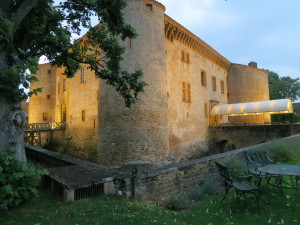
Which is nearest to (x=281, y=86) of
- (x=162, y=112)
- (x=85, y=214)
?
(x=162, y=112)

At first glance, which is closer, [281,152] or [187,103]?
[281,152]

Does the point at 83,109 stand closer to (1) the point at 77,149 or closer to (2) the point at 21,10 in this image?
(1) the point at 77,149

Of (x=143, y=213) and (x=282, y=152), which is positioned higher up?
(x=282, y=152)

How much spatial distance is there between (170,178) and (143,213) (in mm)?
1937

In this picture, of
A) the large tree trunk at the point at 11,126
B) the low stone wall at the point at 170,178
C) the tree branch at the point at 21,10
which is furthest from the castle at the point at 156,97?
the tree branch at the point at 21,10

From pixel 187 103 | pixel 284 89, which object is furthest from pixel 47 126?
pixel 284 89

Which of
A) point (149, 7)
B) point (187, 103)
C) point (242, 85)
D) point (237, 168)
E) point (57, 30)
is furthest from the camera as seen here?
point (242, 85)

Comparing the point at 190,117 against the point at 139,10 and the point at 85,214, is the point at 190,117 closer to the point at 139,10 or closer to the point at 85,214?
the point at 139,10

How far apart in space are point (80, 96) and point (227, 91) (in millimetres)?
17510

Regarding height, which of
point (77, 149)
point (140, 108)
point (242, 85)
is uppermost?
point (242, 85)

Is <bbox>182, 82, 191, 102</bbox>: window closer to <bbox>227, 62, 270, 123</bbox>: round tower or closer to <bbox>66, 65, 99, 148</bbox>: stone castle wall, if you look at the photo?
<bbox>66, 65, 99, 148</bbox>: stone castle wall

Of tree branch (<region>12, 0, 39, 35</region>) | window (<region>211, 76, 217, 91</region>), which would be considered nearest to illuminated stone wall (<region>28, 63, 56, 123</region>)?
window (<region>211, 76, 217, 91</region>)

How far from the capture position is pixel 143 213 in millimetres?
4000

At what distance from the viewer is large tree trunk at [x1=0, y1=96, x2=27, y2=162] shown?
14.9 ft
